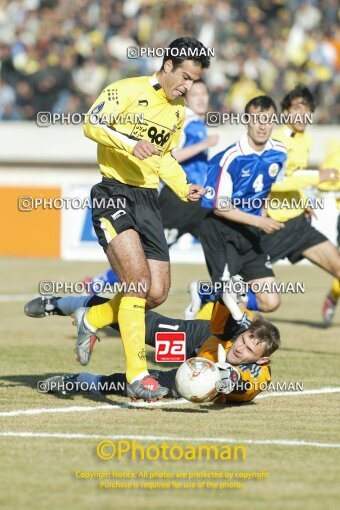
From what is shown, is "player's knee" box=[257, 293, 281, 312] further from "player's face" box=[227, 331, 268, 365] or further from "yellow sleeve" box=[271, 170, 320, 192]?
"player's face" box=[227, 331, 268, 365]

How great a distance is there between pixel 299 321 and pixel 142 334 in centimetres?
647

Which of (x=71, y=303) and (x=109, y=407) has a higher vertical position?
(x=71, y=303)

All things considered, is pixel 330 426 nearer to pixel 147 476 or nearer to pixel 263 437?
pixel 263 437

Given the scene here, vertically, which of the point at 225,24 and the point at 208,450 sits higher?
the point at 225,24

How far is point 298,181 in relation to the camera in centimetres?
1134

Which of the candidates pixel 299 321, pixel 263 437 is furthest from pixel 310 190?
pixel 263 437

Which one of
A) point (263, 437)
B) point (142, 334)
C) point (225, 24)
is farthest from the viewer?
point (225, 24)

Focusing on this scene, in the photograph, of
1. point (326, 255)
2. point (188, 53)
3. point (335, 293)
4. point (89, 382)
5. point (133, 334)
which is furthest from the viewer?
point (335, 293)

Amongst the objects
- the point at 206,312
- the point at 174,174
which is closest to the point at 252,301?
the point at 206,312

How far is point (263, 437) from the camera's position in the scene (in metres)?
6.88

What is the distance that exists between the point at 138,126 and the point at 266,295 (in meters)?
3.17

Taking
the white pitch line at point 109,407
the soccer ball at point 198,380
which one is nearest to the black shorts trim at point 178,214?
the white pitch line at point 109,407

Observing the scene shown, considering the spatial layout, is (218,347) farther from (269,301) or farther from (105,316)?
(269,301)

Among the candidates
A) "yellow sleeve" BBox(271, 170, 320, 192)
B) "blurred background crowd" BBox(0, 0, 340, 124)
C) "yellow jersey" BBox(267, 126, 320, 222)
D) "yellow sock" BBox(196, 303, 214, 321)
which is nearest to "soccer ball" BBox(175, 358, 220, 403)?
"yellow sock" BBox(196, 303, 214, 321)
